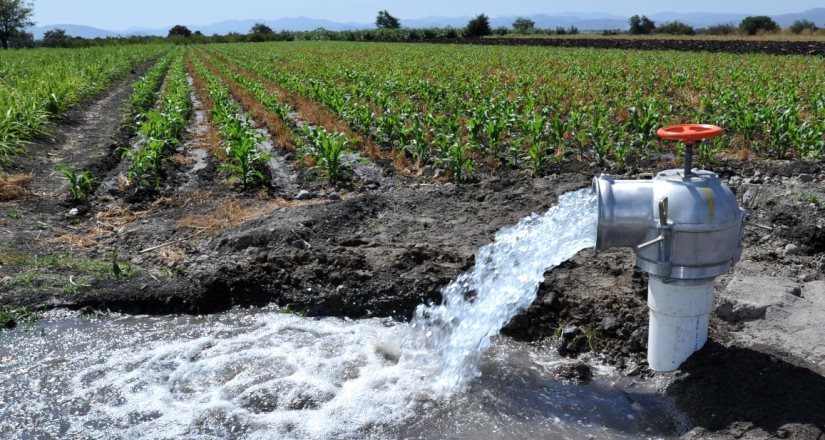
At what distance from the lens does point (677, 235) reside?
3.05 m

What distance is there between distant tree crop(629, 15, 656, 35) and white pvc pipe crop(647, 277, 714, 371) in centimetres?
5838

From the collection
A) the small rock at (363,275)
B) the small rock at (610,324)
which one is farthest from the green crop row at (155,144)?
the small rock at (610,324)

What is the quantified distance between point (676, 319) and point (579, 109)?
9.04 m

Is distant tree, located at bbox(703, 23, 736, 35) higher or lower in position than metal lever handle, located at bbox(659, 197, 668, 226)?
higher

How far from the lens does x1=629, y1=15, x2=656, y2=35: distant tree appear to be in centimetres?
5762

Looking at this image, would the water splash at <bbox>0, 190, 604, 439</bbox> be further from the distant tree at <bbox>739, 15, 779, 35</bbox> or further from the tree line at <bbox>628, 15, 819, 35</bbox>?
the distant tree at <bbox>739, 15, 779, 35</bbox>

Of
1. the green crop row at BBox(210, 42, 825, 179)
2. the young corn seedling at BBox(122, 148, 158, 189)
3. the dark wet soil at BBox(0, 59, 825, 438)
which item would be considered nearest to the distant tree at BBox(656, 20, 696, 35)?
the green crop row at BBox(210, 42, 825, 179)

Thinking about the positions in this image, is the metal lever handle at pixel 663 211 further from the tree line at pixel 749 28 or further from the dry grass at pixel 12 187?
the tree line at pixel 749 28

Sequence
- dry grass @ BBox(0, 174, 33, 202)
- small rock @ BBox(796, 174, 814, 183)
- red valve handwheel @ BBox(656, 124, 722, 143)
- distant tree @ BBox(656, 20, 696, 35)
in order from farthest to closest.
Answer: distant tree @ BBox(656, 20, 696, 35) → dry grass @ BBox(0, 174, 33, 202) → small rock @ BBox(796, 174, 814, 183) → red valve handwheel @ BBox(656, 124, 722, 143)

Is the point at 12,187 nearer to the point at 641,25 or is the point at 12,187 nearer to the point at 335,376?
the point at 335,376

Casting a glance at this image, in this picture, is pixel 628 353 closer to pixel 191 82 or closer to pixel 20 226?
pixel 20 226

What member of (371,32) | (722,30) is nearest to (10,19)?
(371,32)

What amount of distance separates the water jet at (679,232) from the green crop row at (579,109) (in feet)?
14.9

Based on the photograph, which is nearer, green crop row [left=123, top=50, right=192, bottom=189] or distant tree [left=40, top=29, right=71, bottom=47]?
green crop row [left=123, top=50, right=192, bottom=189]
